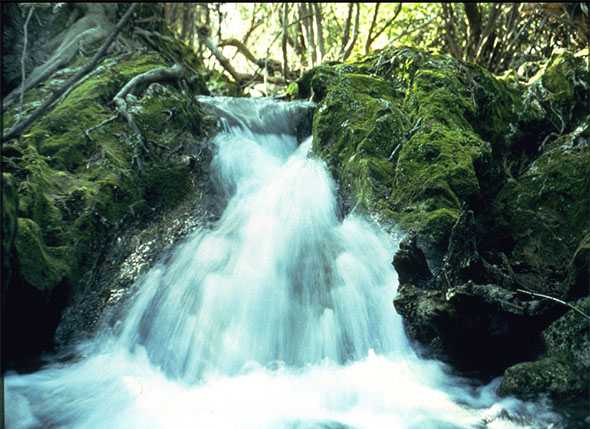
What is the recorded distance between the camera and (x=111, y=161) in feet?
18.4

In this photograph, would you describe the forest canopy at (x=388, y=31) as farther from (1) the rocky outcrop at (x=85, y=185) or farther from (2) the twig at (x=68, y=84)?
(2) the twig at (x=68, y=84)

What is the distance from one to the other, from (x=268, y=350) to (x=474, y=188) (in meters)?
2.36

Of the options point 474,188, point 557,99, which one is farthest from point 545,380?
point 557,99

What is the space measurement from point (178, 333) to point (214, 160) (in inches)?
102

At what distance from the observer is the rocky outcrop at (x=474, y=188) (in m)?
3.91

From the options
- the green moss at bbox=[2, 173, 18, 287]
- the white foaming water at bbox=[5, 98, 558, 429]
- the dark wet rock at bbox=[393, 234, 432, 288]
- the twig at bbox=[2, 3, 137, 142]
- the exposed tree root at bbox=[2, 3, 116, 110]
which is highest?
the exposed tree root at bbox=[2, 3, 116, 110]

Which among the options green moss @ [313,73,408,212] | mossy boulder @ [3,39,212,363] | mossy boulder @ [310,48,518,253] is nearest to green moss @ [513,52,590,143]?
mossy boulder @ [310,48,518,253]

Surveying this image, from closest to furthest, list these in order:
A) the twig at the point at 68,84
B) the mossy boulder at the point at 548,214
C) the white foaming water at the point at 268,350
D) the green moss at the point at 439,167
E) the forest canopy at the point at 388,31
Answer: the twig at the point at 68,84 → the white foaming water at the point at 268,350 → the mossy boulder at the point at 548,214 → the green moss at the point at 439,167 → the forest canopy at the point at 388,31

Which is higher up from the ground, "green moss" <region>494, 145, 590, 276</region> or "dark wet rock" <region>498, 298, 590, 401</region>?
"green moss" <region>494, 145, 590, 276</region>

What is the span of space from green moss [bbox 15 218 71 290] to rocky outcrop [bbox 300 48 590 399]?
2.65 metres

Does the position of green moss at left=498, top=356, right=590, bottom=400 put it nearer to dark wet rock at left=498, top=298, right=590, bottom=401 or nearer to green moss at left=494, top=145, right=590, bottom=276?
dark wet rock at left=498, top=298, right=590, bottom=401

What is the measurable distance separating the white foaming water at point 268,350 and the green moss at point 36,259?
63 cm

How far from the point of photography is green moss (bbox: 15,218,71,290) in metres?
4.08

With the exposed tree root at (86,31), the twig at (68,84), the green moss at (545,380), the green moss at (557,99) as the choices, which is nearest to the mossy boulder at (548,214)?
the green moss at (545,380)
